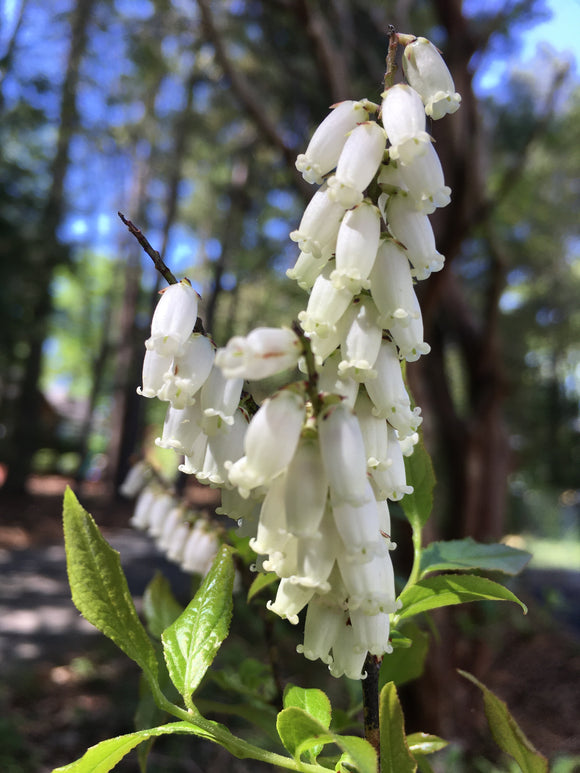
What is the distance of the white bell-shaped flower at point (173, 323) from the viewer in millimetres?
687

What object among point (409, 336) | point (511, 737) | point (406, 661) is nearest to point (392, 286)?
point (409, 336)

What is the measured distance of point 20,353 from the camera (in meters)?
14.0

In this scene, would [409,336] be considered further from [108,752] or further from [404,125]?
[108,752]

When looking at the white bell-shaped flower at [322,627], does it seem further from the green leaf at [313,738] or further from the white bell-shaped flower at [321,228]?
the white bell-shaped flower at [321,228]

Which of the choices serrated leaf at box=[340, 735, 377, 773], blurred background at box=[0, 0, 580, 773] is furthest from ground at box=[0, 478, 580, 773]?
serrated leaf at box=[340, 735, 377, 773]

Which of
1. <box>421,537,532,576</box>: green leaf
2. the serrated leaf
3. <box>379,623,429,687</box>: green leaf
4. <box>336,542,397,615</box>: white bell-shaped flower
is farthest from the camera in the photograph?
<box>379,623,429,687</box>: green leaf

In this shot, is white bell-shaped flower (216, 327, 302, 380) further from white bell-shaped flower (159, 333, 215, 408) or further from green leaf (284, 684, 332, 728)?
green leaf (284, 684, 332, 728)

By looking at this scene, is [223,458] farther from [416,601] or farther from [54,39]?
[54,39]

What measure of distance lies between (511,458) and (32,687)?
16.7ft

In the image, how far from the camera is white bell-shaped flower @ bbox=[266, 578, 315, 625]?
1.90ft

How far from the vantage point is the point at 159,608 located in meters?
1.01

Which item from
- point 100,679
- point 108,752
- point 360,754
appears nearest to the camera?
point 360,754

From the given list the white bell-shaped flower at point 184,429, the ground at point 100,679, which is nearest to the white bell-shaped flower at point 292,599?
the white bell-shaped flower at point 184,429

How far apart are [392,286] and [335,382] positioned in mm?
120
